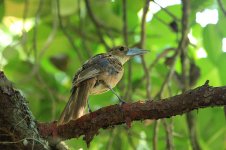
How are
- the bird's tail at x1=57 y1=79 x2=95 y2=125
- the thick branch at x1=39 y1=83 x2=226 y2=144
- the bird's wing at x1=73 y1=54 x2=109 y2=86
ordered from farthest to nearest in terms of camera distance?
the bird's wing at x1=73 y1=54 x2=109 y2=86 < the bird's tail at x1=57 y1=79 x2=95 y2=125 < the thick branch at x1=39 y1=83 x2=226 y2=144

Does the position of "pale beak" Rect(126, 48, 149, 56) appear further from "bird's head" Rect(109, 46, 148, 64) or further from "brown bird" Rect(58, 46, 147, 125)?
"brown bird" Rect(58, 46, 147, 125)

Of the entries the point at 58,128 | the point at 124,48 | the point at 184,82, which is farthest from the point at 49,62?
the point at 58,128

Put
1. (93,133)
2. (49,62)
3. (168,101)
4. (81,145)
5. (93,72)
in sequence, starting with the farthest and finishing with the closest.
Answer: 1. (49,62)
2. (81,145)
3. (93,72)
4. (93,133)
5. (168,101)

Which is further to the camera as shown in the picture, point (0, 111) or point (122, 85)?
point (122, 85)

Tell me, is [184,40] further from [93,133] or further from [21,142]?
[21,142]

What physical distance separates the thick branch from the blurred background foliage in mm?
803

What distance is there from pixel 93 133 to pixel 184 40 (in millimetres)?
1029

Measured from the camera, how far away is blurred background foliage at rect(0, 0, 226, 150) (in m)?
2.76

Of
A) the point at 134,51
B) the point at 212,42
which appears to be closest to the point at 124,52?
the point at 134,51

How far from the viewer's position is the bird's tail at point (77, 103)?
188cm

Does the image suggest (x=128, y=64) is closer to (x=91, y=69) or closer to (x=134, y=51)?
(x=134, y=51)

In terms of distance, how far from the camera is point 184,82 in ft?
8.58

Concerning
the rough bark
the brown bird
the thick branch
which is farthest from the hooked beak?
the rough bark

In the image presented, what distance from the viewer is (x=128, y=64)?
117 inches
